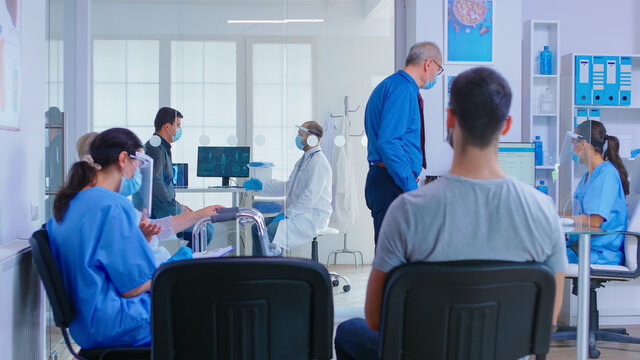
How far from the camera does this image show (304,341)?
4.46 feet

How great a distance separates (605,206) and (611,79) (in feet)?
5.05

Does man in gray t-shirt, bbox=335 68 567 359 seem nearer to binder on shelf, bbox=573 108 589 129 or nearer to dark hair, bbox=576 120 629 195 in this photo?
dark hair, bbox=576 120 629 195

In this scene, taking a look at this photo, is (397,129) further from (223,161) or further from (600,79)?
(600,79)

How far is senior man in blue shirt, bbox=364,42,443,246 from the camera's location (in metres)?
2.88

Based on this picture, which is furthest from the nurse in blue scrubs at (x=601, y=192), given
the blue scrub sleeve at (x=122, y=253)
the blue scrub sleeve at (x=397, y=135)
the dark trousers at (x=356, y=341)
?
the blue scrub sleeve at (x=122, y=253)

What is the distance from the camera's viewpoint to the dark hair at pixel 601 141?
3357 millimetres

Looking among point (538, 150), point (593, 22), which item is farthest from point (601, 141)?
point (593, 22)

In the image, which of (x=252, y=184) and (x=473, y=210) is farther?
(x=252, y=184)

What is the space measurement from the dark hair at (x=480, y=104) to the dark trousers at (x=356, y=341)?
0.65 metres

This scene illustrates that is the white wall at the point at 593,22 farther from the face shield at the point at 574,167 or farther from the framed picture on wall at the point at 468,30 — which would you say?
the face shield at the point at 574,167

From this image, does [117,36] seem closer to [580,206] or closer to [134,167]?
[134,167]

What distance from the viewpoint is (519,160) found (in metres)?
3.69

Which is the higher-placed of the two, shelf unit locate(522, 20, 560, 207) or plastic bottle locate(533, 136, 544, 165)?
shelf unit locate(522, 20, 560, 207)

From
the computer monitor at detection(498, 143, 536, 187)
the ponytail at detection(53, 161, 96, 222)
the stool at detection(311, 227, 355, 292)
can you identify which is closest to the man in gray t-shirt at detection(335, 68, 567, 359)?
the ponytail at detection(53, 161, 96, 222)
